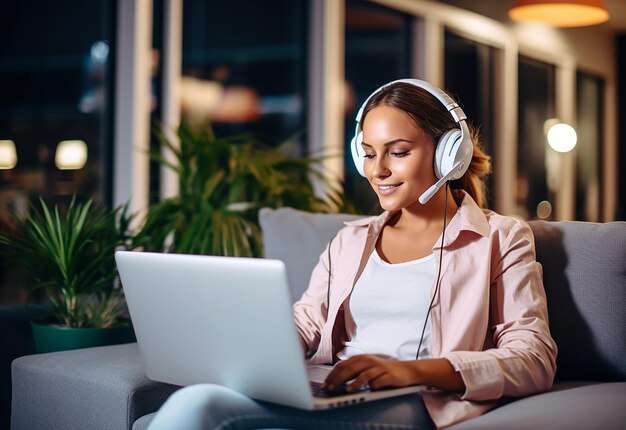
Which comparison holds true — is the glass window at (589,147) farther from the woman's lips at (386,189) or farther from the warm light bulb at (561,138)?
the woman's lips at (386,189)

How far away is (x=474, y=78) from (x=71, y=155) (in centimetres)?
408

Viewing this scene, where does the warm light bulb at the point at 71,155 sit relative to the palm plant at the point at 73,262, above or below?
above

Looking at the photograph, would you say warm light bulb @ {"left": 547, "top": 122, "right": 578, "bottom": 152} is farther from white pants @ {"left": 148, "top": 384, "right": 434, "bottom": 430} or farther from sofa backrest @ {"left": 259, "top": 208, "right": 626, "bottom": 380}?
white pants @ {"left": 148, "top": 384, "right": 434, "bottom": 430}

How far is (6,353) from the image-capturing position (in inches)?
94.6

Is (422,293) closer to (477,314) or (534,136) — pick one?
(477,314)

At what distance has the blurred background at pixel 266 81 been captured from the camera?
3.58m

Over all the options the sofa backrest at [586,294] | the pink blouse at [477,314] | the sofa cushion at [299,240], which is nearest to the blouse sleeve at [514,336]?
the pink blouse at [477,314]

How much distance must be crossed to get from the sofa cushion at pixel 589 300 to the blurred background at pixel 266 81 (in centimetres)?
145

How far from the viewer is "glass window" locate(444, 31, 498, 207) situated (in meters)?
6.54

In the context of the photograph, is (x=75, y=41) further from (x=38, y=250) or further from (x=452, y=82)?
(x=452, y=82)

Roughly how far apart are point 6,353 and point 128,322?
35 cm

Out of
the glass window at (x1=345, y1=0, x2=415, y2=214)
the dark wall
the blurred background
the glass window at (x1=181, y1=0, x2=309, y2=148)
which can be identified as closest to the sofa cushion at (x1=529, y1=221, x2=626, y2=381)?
the blurred background

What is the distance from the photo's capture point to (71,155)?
12.3ft

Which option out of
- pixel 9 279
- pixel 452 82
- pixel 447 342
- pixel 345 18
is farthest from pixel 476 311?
pixel 452 82
